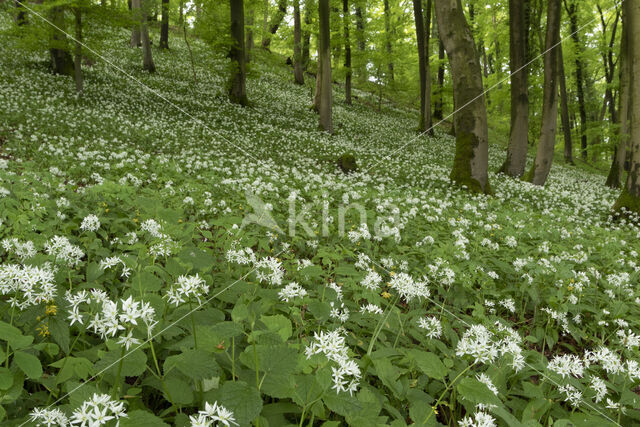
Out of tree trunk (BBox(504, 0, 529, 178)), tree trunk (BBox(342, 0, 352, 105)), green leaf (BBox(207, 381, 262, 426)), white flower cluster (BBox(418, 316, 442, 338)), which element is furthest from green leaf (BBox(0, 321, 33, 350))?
tree trunk (BBox(342, 0, 352, 105))

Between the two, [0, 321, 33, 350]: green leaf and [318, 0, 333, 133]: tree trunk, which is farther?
[318, 0, 333, 133]: tree trunk

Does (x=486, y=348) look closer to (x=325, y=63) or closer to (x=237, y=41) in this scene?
(x=325, y=63)

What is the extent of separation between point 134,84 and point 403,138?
1413 centimetres

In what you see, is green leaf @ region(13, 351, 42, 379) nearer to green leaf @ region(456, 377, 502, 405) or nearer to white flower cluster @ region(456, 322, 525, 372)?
green leaf @ region(456, 377, 502, 405)

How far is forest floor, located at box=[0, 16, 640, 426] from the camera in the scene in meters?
1.52

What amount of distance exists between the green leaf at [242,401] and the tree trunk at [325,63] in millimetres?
14944

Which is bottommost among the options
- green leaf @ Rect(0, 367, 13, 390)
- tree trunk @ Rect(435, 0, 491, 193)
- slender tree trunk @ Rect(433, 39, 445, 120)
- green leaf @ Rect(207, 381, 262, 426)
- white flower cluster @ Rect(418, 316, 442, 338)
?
white flower cluster @ Rect(418, 316, 442, 338)

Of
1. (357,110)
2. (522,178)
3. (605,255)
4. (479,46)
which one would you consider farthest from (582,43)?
(605,255)

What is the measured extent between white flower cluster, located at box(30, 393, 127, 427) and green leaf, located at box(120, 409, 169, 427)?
0.09 ft

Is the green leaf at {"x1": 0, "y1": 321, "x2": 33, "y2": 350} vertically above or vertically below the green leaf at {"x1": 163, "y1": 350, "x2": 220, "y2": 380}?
above

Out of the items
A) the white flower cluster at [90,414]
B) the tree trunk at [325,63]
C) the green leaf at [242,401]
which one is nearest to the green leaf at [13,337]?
the white flower cluster at [90,414]

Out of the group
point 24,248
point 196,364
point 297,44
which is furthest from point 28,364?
point 297,44

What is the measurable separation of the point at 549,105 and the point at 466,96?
5102 millimetres

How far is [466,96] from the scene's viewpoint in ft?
29.6
